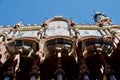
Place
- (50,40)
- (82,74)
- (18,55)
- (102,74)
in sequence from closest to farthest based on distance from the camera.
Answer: (82,74), (102,74), (18,55), (50,40)

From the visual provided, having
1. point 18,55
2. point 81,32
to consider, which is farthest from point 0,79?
point 81,32

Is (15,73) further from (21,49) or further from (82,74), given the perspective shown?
(82,74)

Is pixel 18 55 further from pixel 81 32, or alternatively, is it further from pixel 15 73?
pixel 81 32

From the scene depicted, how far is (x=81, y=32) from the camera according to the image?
35.9 m

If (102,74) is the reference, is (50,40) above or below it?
above

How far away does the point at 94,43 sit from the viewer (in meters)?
28.4

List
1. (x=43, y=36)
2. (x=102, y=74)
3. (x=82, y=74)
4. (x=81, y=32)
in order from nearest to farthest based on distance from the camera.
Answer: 1. (x=82, y=74)
2. (x=102, y=74)
3. (x=43, y=36)
4. (x=81, y=32)

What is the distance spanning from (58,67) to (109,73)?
410 cm

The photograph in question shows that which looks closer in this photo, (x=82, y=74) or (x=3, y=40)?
(x=82, y=74)

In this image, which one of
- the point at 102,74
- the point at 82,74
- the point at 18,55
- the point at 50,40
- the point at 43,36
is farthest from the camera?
the point at 43,36

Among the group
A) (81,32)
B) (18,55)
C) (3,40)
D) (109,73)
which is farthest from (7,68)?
(81,32)

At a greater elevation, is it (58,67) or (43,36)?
(43,36)

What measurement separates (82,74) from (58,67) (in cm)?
220

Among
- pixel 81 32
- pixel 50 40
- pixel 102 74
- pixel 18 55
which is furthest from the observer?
pixel 81 32
